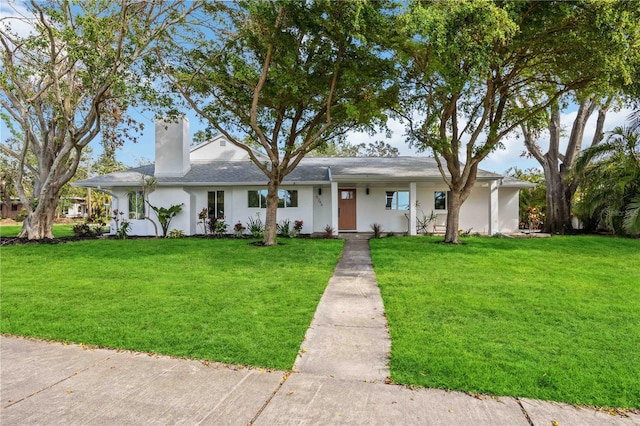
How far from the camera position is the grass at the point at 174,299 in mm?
4359

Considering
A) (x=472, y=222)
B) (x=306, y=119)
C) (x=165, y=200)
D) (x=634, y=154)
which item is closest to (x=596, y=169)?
(x=634, y=154)

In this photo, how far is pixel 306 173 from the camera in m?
17.4

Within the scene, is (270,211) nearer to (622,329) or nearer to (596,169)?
(622,329)

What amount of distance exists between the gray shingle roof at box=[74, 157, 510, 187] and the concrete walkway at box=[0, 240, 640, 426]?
11.9 m

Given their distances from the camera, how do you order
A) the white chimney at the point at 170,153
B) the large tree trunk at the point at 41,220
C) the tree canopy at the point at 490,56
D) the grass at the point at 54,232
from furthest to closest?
1. the grass at the point at 54,232
2. the white chimney at the point at 170,153
3. the large tree trunk at the point at 41,220
4. the tree canopy at the point at 490,56

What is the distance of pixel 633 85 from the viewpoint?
10.9 meters

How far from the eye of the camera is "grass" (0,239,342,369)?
436 cm

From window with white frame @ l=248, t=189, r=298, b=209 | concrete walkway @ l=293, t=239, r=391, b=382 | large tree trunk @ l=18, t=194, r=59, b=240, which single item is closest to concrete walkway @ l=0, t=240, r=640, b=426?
concrete walkway @ l=293, t=239, r=391, b=382

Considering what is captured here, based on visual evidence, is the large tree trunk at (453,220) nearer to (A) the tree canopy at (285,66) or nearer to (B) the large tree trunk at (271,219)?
(A) the tree canopy at (285,66)

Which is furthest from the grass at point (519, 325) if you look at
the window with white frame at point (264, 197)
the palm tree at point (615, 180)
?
the window with white frame at point (264, 197)

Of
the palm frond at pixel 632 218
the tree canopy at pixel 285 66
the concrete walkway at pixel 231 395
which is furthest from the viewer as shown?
the palm frond at pixel 632 218

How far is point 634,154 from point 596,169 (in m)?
1.37

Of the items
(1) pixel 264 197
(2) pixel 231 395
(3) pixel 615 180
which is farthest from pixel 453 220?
(2) pixel 231 395

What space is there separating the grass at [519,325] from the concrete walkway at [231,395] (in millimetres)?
241
